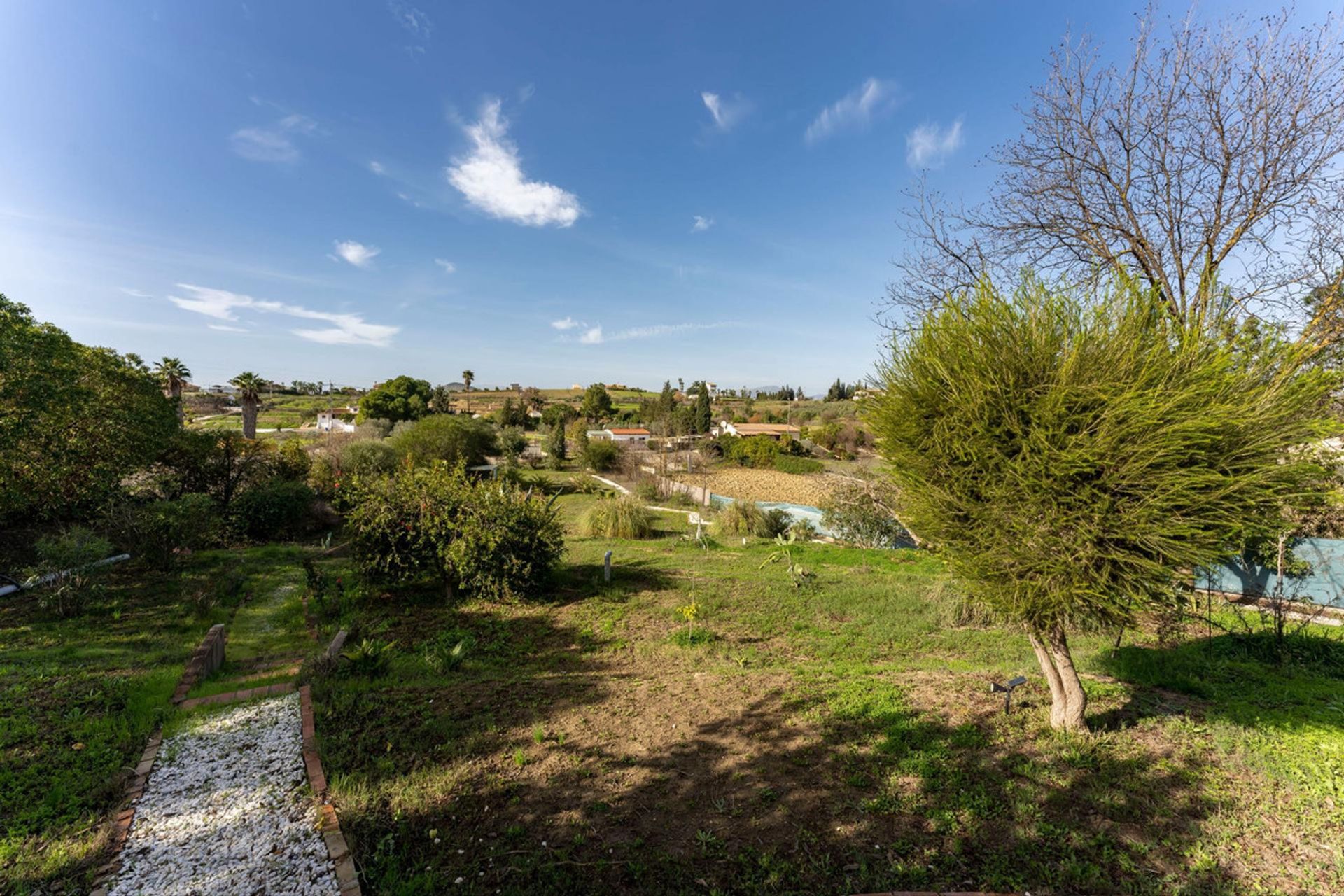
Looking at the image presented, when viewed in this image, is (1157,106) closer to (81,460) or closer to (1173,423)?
(1173,423)

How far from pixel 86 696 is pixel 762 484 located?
2380cm

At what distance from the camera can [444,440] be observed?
85.6ft

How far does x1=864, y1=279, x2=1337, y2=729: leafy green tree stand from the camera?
2982 mm

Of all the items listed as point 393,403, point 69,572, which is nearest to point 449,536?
point 69,572

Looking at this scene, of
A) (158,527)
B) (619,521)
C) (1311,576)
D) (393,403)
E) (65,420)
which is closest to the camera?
(1311,576)

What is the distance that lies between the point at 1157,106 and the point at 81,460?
2091 cm

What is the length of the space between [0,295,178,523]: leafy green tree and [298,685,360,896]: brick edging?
863 cm

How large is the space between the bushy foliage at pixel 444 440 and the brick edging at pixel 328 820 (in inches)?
814

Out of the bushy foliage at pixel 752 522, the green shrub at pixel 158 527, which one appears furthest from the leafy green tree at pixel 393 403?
the bushy foliage at pixel 752 522

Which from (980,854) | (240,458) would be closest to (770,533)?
(980,854)

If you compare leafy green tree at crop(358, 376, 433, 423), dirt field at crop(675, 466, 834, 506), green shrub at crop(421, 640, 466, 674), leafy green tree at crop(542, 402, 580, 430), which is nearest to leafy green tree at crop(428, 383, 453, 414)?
leafy green tree at crop(358, 376, 433, 423)

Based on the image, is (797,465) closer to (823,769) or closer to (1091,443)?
(823,769)

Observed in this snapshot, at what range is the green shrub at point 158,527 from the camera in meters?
9.27

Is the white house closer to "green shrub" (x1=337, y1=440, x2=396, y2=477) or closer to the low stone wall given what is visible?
"green shrub" (x1=337, y1=440, x2=396, y2=477)
